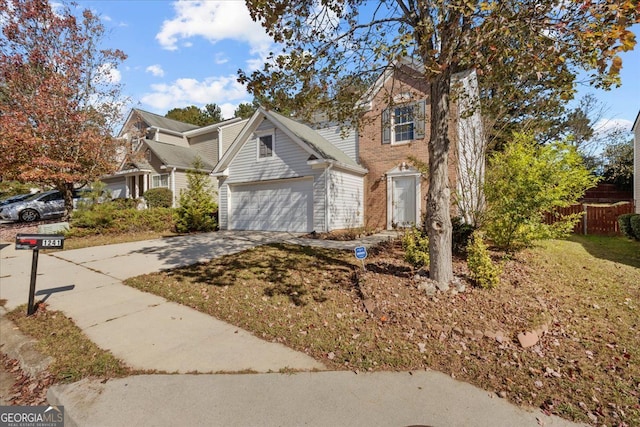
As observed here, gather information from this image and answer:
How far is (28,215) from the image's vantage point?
16.2 m

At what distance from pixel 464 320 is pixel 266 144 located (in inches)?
442

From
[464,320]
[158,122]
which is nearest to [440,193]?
[464,320]

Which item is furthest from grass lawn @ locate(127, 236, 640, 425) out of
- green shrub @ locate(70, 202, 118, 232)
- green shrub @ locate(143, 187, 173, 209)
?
green shrub @ locate(143, 187, 173, 209)

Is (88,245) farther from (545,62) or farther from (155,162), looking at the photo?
(545,62)

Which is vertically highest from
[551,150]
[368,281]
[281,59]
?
[281,59]

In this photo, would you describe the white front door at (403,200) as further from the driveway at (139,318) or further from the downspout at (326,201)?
the driveway at (139,318)

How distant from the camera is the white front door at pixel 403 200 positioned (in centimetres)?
1238

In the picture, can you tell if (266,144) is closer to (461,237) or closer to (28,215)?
(461,237)

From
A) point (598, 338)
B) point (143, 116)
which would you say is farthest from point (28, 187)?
point (598, 338)

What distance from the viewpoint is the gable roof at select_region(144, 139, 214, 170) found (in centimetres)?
1850

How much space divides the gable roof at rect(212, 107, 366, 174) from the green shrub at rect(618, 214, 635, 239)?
32.2ft

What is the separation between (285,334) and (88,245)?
9759 mm

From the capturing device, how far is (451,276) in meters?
4.78

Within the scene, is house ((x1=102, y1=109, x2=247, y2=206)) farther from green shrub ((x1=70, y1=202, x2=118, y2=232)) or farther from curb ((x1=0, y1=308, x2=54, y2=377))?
curb ((x1=0, y1=308, x2=54, y2=377))
